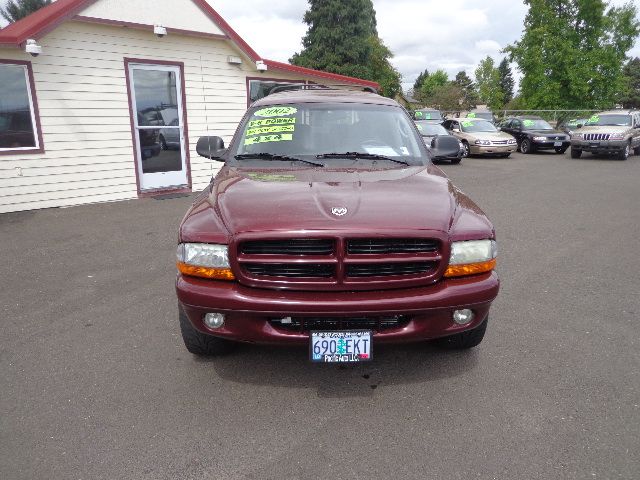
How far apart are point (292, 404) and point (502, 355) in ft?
5.18

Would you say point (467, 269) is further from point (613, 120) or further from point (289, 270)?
point (613, 120)

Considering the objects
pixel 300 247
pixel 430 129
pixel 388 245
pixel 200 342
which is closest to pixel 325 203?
pixel 300 247

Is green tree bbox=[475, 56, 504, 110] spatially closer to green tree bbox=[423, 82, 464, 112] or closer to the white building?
green tree bbox=[423, 82, 464, 112]

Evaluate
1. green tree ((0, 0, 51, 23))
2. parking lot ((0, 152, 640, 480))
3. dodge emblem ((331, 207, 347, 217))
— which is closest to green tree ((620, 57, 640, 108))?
green tree ((0, 0, 51, 23))

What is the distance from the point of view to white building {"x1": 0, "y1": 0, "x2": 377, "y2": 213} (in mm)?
7820

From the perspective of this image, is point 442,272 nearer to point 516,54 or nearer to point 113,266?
point 113,266

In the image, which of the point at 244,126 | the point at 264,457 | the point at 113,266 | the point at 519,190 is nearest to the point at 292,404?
the point at 264,457

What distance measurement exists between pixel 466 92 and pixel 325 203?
291 feet

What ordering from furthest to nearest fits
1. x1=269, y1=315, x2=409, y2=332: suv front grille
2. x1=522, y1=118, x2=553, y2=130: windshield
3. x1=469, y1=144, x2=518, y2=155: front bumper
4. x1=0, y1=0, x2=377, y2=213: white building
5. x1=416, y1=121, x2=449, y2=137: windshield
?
x1=522, y1=118, x2=553, y2=130: windshield → x1=469, y1=144, x2=518, y2=155: front bumper → x1=416, y1=121, x2=449, y2=137: windshield → x1=0, y1=0, x2=377, y2=213: white building → x1=269, y1=315, x2=409, y2=332: suv front grille

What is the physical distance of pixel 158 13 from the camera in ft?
28.8

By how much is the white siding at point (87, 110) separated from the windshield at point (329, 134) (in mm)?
5657

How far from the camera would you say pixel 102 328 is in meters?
3.77

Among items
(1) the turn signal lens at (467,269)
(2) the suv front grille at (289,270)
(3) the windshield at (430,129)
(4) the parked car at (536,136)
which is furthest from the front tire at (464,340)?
(4) the parked car at (536,136)

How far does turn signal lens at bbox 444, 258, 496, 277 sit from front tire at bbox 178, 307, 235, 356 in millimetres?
1577
